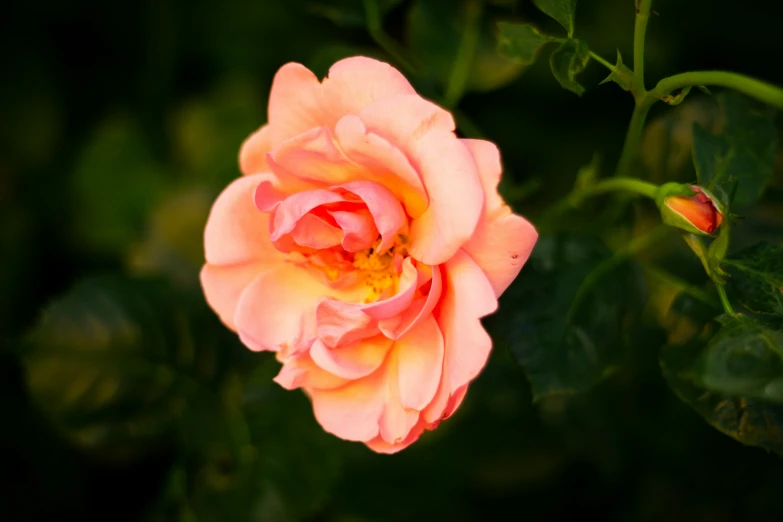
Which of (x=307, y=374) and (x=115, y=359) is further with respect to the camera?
(x=115, y=359)

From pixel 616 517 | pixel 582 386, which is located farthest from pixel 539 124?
pixel 582 386

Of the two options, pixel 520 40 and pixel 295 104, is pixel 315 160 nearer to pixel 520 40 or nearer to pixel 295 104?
pixel 295 104

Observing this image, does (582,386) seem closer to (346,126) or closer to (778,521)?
(346,126)

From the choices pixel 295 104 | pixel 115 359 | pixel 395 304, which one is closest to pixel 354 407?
pixel 395 304

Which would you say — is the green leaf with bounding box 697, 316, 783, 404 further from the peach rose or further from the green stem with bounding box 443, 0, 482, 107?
the green stem with bounding box 443, 0, 482, 107

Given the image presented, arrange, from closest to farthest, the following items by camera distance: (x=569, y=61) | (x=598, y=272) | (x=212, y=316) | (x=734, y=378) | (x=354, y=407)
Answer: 1. (x=734, y=378)
2. (x=569, y=61)
3. (x=354, y=407)
4. (x=598, y=272)
5. (x=212, y=316)

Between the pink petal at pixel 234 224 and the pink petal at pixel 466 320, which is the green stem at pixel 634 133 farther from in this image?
the pink petal at pixel 234 224
